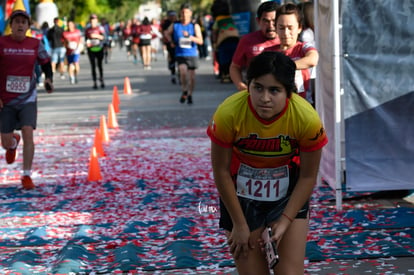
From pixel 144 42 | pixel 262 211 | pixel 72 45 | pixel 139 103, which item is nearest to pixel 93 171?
pixel 262 211

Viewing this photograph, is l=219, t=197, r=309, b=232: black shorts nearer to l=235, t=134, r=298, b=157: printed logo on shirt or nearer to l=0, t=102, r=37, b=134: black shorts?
l=235, t=134, r=298, b=157: printed logo on shirt

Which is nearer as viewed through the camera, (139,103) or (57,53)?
(139,103)

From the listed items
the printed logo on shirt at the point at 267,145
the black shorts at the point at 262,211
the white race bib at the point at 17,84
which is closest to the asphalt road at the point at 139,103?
the white race bib at the point at 17,84

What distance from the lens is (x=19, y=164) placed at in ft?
42.5

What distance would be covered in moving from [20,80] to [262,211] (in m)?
6.26

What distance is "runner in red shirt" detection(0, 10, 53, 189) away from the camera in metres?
10.4

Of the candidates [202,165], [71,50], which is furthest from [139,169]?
[71,50]

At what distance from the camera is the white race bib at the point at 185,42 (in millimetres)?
19609

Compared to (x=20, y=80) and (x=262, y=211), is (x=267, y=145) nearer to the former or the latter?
(x=262, y=211)

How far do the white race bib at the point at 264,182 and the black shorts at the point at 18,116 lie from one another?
20.4 ft

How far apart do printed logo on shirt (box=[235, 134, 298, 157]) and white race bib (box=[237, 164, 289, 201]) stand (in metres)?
0.11

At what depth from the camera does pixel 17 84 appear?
34.1 feet

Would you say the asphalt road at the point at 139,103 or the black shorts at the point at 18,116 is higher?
the black shorts at the point at 18,116

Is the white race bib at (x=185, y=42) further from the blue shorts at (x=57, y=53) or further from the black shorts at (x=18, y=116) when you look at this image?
the blue shorts at (x=57, y=53)
